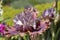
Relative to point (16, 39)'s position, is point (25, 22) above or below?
above

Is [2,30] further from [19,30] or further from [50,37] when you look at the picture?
[50,37]

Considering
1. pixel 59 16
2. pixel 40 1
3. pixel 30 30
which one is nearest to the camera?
pixel 30 30

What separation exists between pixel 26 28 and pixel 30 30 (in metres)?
0.02

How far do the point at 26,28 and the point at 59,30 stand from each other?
0.24 metres

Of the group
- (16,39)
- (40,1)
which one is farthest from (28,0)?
(16,39)

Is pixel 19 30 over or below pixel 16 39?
over

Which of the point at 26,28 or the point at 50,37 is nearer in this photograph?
the point at 26,28

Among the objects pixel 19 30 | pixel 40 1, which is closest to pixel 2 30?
pixel 19 30

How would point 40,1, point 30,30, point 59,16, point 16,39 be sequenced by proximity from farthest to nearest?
point 40,1 → point 16,39 → point 59,16 → point 30,30

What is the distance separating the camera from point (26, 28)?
3.65 feet

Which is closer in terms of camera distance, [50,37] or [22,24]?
[22,24]

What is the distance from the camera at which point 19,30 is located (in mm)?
1128

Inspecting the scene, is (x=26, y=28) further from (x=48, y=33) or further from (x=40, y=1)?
(x=40, y=1)

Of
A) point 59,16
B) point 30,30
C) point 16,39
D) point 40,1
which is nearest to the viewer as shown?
point 30,30
